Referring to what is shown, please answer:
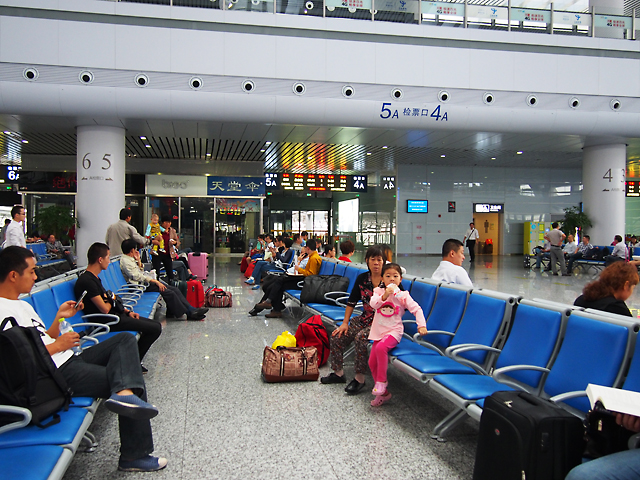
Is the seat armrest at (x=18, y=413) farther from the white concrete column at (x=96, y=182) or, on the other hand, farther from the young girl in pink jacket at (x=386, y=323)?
the white concrete column at (x=96, y=182)

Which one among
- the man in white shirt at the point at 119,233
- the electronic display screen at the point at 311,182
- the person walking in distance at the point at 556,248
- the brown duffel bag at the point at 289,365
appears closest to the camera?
the brown duffel bag at the point at 289,365

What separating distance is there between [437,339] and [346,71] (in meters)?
9.48

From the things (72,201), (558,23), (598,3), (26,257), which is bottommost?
(26,257)

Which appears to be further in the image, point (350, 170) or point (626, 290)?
point (350, 170)

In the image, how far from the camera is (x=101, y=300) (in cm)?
399

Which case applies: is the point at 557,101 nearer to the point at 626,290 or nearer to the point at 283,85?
the point at 283,85

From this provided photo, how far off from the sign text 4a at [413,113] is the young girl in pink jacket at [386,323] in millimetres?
9075

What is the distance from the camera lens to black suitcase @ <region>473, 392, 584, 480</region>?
1.95 m

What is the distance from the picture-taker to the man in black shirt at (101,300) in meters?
3.97

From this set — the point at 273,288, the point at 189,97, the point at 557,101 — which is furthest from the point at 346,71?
the point at 273,288

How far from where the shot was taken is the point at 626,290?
2982 millimetres

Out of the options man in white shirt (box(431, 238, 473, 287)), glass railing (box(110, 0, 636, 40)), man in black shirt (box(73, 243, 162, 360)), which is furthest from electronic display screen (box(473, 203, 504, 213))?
man in black shirt (box(73, 243, 162, 360))

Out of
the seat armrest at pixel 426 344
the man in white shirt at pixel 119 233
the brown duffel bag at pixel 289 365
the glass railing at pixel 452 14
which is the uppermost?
the glass railing at pixel 452 14

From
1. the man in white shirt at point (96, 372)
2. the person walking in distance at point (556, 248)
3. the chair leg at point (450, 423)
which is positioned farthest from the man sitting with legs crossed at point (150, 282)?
Answer: the person walking in distance at point (556, 248)
